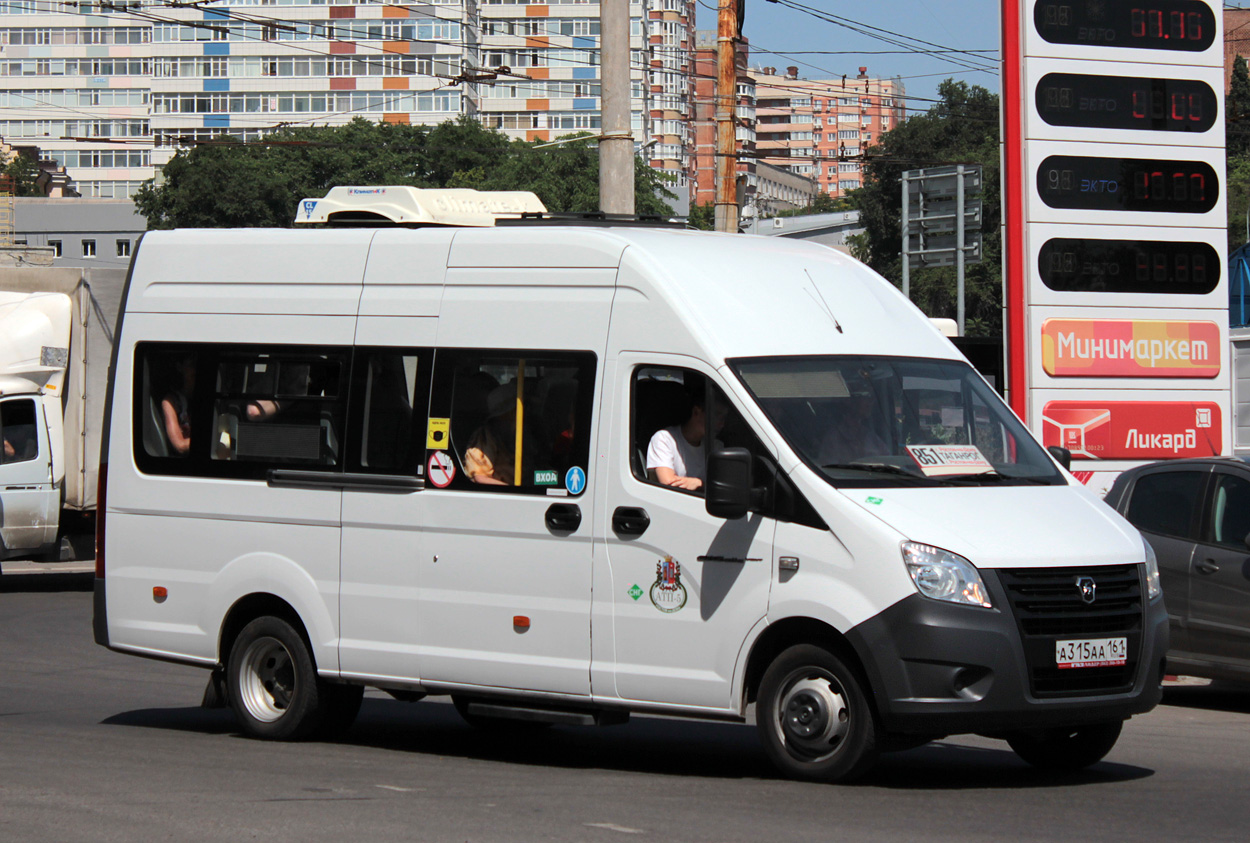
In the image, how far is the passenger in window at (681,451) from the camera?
26.0 feet

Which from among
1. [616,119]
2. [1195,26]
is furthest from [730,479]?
[1195,26]

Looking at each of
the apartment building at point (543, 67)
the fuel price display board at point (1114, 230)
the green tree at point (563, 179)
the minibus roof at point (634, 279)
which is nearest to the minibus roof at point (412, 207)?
the minibus roof at point (634, 279)

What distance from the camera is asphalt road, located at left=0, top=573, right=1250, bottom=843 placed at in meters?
6.58

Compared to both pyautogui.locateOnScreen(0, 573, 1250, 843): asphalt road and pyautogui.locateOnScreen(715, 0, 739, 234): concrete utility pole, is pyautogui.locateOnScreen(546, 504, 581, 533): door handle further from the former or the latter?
pyautogui.locateOnScreen(715, 0, 739, 234): concrete utility pole

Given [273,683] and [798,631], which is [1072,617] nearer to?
[798,631]

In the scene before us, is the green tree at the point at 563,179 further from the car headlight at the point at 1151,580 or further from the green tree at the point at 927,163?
the car headlight at the point at 1151,580

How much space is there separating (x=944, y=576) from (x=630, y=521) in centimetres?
160

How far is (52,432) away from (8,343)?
1.14 meters

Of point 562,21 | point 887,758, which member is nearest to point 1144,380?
point 887,758

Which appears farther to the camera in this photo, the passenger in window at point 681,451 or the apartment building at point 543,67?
the apartment building at point 543,67

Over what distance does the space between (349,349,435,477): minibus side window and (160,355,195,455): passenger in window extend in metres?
1.18

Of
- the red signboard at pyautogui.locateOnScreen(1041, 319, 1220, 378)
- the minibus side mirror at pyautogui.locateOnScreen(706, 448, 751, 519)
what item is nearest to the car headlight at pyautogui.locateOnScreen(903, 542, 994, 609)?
the minibus side mirror at pyautogui.locateOnScreen(706, 448, 751, 519)

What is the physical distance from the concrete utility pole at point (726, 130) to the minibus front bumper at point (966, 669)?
13.6 meters

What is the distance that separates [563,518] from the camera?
818 cm
